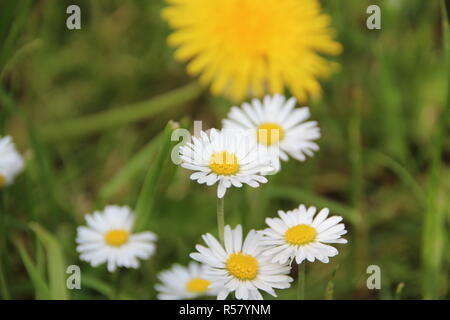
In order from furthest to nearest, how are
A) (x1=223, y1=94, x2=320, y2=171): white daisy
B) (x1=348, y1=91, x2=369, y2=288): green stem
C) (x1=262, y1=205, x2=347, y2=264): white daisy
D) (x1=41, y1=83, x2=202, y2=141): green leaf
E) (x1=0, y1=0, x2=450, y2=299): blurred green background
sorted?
1. (x1=41, y1=83, x2=202, y2=141): green leaf
2. (x1=348, y1=91, x2=369, y2=288): green stem
3. (x1=0, y1=0, x2=450, y2=299): blurred green background
4. (x1=223, y1=94, x2=320, y2=171): white daisy
5. (x1=262, y1=205, x2=347, y2=264): white daisy

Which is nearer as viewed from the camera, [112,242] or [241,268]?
[241,268]

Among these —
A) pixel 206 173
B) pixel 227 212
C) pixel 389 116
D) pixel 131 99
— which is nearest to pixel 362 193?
pixel 389 116

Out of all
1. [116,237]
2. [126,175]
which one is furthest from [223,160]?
[126,175]

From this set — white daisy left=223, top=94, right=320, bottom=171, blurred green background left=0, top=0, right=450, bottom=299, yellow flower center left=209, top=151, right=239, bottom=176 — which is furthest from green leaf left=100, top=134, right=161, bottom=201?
yellow flower center left=209, top=151, right=239, bottom=176

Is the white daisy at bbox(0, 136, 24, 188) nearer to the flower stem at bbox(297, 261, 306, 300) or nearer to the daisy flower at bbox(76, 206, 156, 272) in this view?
the daisy flower at bbox(76, 206, 156, 272)

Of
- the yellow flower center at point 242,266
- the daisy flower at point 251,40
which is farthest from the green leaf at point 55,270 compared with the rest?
the daisy flower at point 251,40

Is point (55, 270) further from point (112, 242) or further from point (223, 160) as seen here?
point (223, 160)
